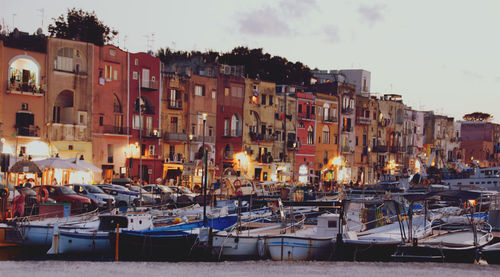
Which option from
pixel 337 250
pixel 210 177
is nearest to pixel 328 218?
pixel 337 250

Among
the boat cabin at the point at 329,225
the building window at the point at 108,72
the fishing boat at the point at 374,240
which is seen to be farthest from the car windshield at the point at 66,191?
the building window at the point at 108,72

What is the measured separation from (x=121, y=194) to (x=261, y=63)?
49085 mm

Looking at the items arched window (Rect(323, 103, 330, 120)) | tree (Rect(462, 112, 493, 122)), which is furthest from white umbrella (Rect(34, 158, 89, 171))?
tree (Rect(462, 112, 493, 122))

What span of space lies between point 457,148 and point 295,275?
90469 millimetres

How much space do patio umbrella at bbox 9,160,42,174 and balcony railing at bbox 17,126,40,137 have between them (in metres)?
9.44

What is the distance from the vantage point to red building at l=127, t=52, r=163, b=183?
59750 millimetres

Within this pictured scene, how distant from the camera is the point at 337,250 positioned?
28.2 metres

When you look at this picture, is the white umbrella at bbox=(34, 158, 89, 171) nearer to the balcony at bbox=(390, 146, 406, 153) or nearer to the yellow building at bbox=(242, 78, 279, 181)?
the yellow building at bbox=(242, 78, 279, 181)

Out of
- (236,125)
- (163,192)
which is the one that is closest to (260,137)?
(236,125)

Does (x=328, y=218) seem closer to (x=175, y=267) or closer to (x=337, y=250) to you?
(x=337, y=250)

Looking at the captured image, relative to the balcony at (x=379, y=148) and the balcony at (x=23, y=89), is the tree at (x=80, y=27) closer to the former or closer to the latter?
the balcony at (x=23, y=89)

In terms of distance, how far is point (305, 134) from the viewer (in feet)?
261

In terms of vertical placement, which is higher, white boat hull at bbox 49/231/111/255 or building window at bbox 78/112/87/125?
building window at bbox 78/112/87/125

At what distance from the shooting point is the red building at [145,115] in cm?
5975
